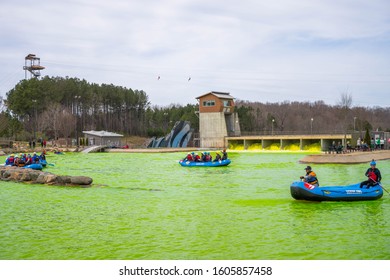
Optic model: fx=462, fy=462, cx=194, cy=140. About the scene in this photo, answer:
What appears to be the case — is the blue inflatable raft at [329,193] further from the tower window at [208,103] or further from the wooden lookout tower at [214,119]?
the tower window at [208,103]

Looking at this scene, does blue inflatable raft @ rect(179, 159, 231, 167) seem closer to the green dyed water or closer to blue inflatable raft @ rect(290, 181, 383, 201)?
the green dyed water

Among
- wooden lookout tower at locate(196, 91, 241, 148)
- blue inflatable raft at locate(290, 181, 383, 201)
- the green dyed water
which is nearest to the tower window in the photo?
wooden lookout tower at locate(196, 91, 241, 148)

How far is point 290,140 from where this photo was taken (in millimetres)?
71562

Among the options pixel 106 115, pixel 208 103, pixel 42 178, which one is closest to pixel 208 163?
pixel 42 178

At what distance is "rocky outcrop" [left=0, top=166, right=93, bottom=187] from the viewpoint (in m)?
25.0

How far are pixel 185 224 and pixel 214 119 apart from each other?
2402 inches

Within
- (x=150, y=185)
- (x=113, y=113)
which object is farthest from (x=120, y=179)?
(x=113, y=113)

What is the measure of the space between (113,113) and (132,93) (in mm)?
6235

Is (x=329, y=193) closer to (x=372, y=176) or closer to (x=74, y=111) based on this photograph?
(x=372, y=176)

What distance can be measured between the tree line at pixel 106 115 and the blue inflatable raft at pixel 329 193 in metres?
52.0

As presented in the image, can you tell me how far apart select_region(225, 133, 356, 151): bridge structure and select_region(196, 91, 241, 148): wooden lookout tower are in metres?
1.49

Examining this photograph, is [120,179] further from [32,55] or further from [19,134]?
[32,55]

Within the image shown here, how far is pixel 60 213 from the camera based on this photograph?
17.3 meters

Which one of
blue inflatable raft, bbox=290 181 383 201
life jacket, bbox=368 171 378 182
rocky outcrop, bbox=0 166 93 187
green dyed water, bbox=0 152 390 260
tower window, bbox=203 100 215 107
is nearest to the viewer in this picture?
green dyed water, bbox=0 152 390 260
